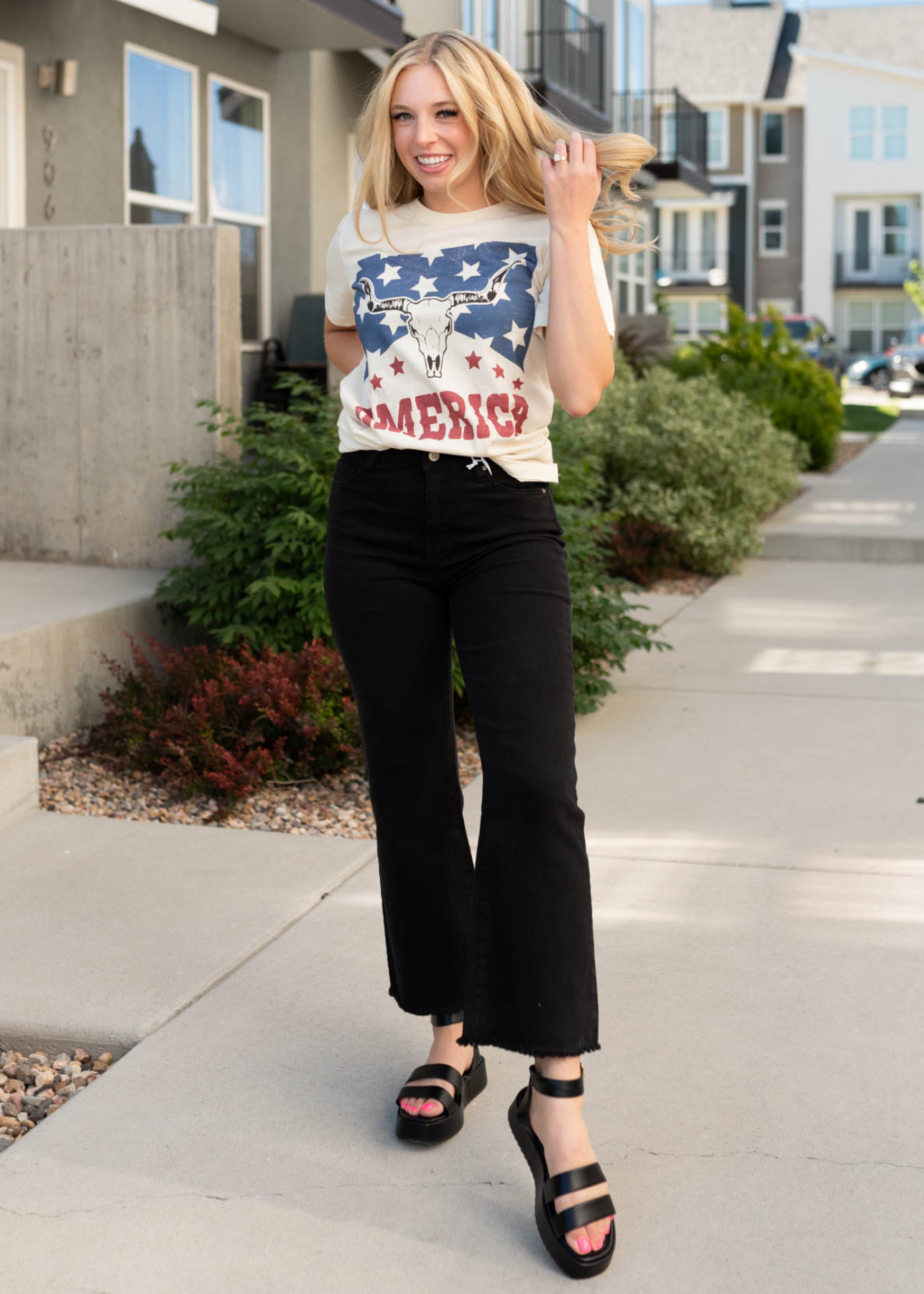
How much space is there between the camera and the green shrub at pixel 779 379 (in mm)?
15305

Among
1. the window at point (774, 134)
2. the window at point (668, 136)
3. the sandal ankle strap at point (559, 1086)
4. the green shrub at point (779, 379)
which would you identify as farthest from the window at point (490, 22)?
Result: the window at point (774, 134)

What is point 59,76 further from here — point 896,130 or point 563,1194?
point 896,130

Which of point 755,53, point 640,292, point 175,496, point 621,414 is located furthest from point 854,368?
point 175,496

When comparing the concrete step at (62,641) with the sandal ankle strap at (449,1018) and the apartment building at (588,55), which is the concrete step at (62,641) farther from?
the apartment building at (588,55)

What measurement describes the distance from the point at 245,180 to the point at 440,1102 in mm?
10173

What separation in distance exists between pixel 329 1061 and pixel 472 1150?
45cm

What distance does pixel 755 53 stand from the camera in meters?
49.3

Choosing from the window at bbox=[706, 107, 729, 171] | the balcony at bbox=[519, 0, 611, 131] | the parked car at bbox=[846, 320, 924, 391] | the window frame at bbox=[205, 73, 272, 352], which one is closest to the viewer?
the window frame at bbox=[205, 73, 272, 352]

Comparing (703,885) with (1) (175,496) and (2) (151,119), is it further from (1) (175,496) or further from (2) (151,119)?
(2) (151,119)

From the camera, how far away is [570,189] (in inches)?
95.0

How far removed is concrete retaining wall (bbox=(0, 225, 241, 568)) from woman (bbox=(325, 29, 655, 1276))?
3965 mm

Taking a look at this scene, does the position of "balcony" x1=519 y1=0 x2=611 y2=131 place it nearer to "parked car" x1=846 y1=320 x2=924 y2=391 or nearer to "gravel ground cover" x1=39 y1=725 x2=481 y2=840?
"gravel ground cover" x1=39 y1=725 x2=481 y2=840

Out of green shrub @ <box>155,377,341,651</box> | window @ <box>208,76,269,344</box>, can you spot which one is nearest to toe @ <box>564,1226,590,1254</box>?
green shrub @ <box>155,377,341,651</box>

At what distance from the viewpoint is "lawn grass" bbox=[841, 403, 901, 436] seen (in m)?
24.4
